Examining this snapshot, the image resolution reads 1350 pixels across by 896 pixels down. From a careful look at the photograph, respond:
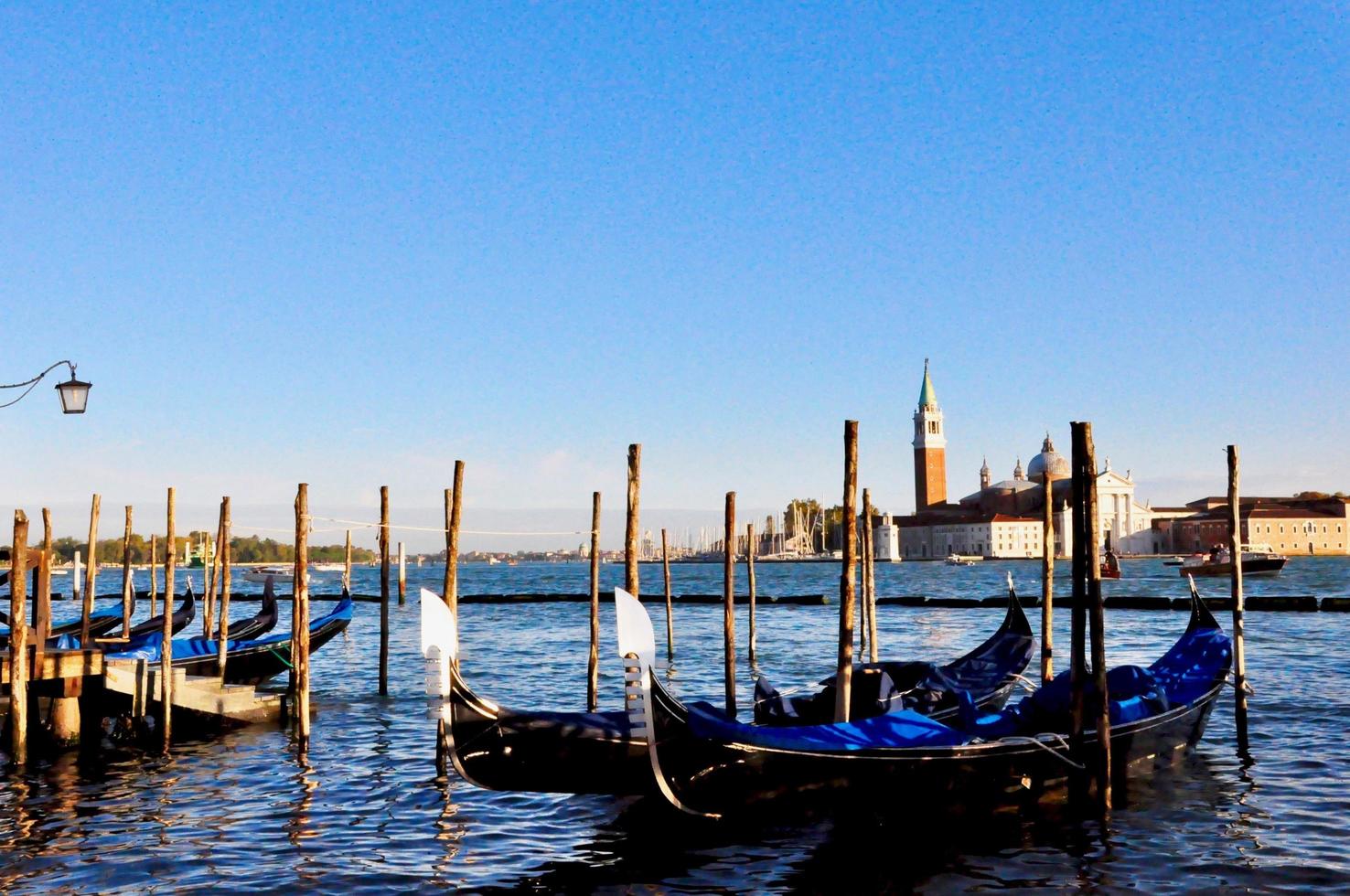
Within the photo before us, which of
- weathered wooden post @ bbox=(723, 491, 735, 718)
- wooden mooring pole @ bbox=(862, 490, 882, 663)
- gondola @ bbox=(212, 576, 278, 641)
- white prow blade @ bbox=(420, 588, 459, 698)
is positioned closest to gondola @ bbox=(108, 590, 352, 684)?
gondola @ bbox=(212, 576, 278, 641)

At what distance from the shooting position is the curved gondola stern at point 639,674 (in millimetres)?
7648

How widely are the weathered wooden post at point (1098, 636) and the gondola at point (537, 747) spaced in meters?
3.09

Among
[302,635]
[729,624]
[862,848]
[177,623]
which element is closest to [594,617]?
[729,624]

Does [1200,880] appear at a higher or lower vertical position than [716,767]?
lower

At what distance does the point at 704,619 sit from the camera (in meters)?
34.2

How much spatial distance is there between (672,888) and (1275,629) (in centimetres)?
2324

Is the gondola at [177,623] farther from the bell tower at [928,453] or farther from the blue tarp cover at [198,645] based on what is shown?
the bell tower at [928,453]

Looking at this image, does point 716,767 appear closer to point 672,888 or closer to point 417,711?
point 672,888

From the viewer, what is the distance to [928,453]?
121 metres

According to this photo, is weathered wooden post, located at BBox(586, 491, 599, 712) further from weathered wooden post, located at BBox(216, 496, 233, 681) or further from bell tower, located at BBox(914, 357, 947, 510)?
bell tower, located at BBox(914, 357, 947, 510)

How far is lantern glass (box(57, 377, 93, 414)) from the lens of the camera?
10719 millimetres

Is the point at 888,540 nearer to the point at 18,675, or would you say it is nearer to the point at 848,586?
the point at 848,586

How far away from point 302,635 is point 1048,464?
109 metres

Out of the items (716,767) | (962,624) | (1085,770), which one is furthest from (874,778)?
(962,624)
